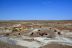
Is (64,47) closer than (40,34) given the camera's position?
Yes

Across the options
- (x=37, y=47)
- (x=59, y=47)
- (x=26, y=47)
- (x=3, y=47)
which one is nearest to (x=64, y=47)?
(x=59, y=47)

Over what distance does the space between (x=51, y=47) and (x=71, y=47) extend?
3.16 meters

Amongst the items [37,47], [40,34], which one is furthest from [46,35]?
[37,47]

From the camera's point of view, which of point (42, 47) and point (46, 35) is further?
point (46, 35)

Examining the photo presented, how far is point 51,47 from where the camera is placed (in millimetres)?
20703

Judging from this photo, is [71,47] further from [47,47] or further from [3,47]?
[3,47]

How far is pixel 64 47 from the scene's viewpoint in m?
20.8

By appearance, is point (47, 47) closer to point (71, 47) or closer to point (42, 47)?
point (42, 47)

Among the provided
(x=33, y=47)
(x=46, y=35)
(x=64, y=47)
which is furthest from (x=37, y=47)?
(x=46, y=35)

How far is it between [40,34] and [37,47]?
12792 millimetres

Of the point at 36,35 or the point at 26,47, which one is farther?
the point at 36,35

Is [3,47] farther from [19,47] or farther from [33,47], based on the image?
[33,47]

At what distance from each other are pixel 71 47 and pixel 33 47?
19.3 ft

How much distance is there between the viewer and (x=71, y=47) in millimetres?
21094
